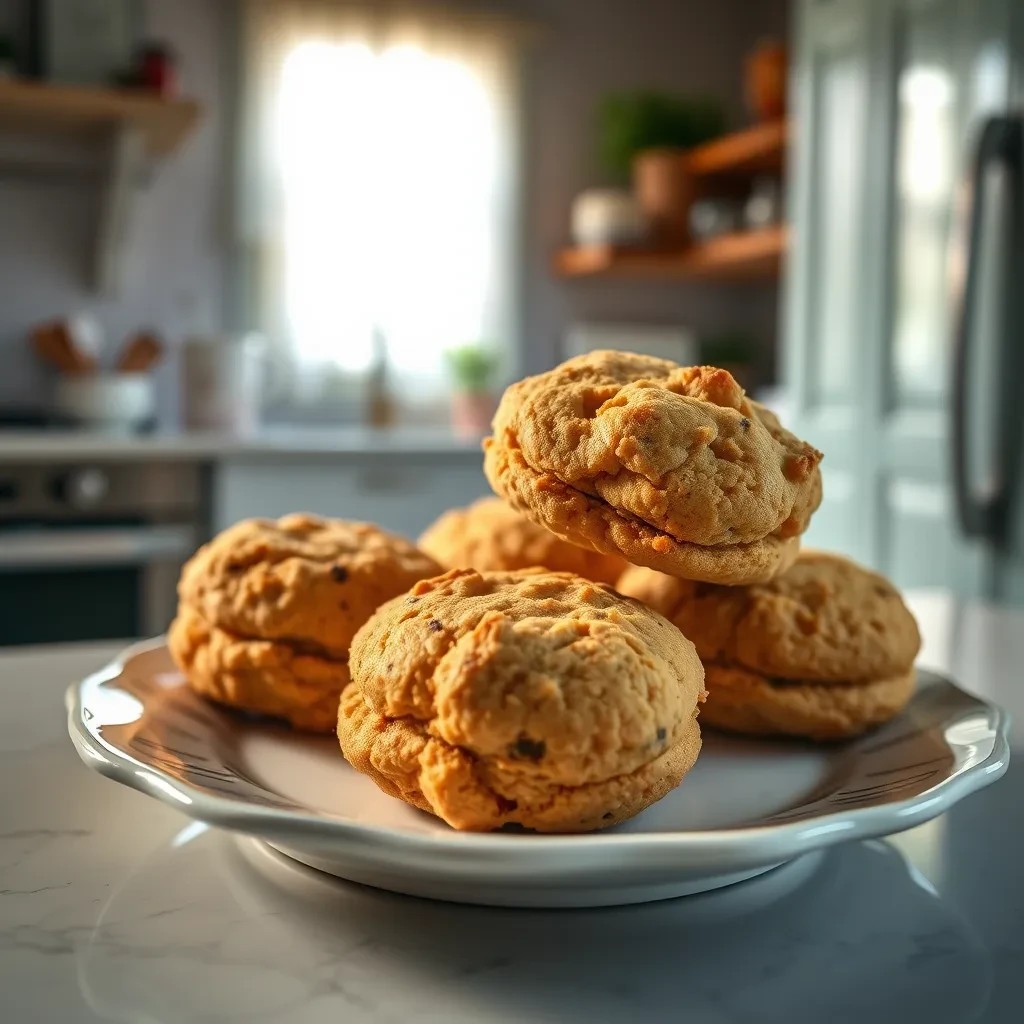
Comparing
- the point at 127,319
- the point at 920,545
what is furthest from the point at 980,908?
the point at 127,319

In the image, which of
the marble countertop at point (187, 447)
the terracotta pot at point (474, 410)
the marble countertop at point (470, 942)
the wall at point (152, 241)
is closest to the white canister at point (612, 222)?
the terracotta pot at point (474, 410)

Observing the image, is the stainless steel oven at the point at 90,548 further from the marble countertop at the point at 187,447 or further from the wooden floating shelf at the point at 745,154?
the wooden floating shelf at the point at 745,154

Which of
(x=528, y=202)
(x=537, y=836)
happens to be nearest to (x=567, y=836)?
(x=537, y=836)

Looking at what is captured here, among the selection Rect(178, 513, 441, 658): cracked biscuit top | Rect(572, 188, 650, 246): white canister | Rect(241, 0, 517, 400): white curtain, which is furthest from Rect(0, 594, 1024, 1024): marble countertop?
Rect(572, 188, 650, 246): white canister

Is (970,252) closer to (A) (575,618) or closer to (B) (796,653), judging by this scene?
(B) (796,653)

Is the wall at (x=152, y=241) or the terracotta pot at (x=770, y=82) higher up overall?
the terracotta pot at (x=770, y=82)
